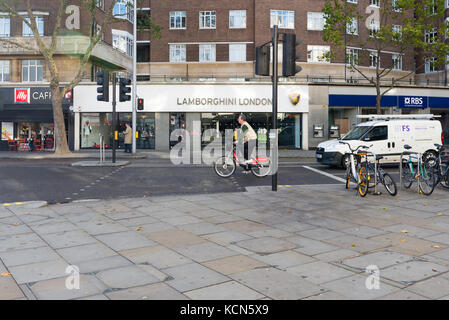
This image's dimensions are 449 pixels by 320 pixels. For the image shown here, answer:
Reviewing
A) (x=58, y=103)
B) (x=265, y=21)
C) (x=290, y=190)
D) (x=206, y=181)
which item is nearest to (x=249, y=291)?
(x=290, y=190)

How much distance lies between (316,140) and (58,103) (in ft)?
55.8

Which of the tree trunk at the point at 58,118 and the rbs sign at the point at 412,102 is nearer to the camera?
the tree trunk at the point at 58,118

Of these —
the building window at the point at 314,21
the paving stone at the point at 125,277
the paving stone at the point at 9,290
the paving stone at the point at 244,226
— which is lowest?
the paving stone at the point at 9,290

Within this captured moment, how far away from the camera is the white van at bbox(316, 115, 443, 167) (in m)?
17.2

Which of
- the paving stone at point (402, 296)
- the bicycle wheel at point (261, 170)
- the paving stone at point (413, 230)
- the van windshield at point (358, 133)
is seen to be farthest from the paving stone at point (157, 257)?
the van windshield at point (358, 133)

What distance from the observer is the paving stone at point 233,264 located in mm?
4733

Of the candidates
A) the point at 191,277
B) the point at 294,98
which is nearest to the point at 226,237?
the point at 191,277

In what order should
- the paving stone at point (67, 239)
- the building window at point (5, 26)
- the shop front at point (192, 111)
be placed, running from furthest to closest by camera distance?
the shop front at point (192, 111) < the building window at point (5, 26) < the paving stone at point (67, 239)

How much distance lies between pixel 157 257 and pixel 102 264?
2.08 ft

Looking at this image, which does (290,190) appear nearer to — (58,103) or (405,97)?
(58,103)

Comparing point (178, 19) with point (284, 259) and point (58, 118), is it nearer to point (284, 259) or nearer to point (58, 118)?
point (58, 118)

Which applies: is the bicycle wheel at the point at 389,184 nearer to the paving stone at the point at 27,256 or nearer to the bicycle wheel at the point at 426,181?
the bicycle wheel at the point at 426,181

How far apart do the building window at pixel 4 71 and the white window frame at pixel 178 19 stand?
42.6ft

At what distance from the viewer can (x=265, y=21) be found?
35.0 m
